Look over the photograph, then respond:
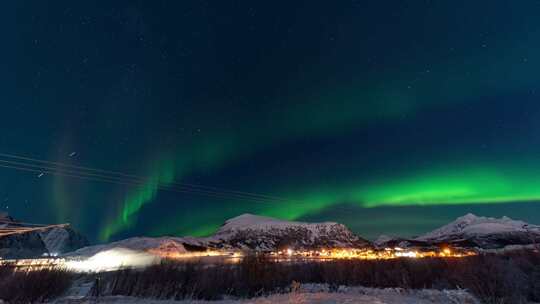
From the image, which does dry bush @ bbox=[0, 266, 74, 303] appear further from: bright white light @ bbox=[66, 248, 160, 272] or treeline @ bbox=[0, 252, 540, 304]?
bright white light @ bbox=[66, 248, 160, 272]

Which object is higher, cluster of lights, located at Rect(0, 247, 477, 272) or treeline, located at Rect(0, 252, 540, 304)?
treeline, located at Rect(0, 252, 540, 304)

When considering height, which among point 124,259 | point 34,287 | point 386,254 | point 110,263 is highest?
point 34,287

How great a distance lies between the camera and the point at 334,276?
3034 centimetres

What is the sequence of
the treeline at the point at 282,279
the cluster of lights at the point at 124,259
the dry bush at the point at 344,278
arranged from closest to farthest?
the treeline at the point at 282,279 → the dry bush at the point at 344,278 → the cluster of lights at the point at 124,259

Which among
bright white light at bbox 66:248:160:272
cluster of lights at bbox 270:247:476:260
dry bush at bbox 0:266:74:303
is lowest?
cluster of lights at bbox 270:247:476:260

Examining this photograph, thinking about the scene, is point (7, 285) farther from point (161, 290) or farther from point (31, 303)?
point (161, 290)

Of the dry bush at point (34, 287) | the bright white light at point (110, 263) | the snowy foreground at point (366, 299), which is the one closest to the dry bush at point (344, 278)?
the snowy foreground at point (366, 299)

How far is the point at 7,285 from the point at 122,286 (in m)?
6.81

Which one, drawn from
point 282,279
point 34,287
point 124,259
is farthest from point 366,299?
point 124,259

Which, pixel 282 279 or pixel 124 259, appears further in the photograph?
pixel 124 259

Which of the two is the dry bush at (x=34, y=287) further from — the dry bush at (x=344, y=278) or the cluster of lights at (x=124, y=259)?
the cluster of lights at (x=124, y=259)

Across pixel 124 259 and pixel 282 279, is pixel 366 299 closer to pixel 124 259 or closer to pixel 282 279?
pixel 282 279

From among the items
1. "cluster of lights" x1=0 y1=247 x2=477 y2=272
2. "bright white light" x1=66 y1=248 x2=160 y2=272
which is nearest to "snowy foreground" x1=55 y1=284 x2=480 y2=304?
"cluster of lights" x1=0 y1=247 x2=477 y2=272

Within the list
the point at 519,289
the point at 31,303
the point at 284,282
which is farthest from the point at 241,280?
the point at 519,289
